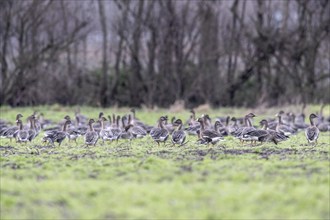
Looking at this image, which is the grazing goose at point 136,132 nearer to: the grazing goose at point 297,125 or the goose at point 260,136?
the goose at point 260,136

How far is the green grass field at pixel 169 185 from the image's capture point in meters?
11.3

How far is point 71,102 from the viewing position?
181ft

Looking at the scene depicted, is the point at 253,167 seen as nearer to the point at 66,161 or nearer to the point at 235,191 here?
the point at 235,191

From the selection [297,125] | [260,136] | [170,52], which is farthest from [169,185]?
[170,52]

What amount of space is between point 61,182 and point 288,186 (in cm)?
429

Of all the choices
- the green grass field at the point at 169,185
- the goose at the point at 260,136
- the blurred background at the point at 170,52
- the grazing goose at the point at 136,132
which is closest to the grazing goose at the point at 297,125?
the grazing goose at the point at 136,132

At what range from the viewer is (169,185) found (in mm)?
12914

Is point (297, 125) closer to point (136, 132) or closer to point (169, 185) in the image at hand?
point (136, 132)

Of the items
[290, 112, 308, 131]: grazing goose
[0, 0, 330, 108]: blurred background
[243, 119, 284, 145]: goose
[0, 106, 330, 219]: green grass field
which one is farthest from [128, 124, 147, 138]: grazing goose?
[0, 0, 330, 108]: blurred background

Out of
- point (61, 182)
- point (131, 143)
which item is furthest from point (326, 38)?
point (61, 182)

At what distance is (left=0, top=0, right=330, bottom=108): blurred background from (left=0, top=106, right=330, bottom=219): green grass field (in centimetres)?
3266

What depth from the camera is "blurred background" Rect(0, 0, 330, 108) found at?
51.4 metres

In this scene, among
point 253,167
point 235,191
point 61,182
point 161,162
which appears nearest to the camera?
point 235,191

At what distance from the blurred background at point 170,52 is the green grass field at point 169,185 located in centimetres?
3266
